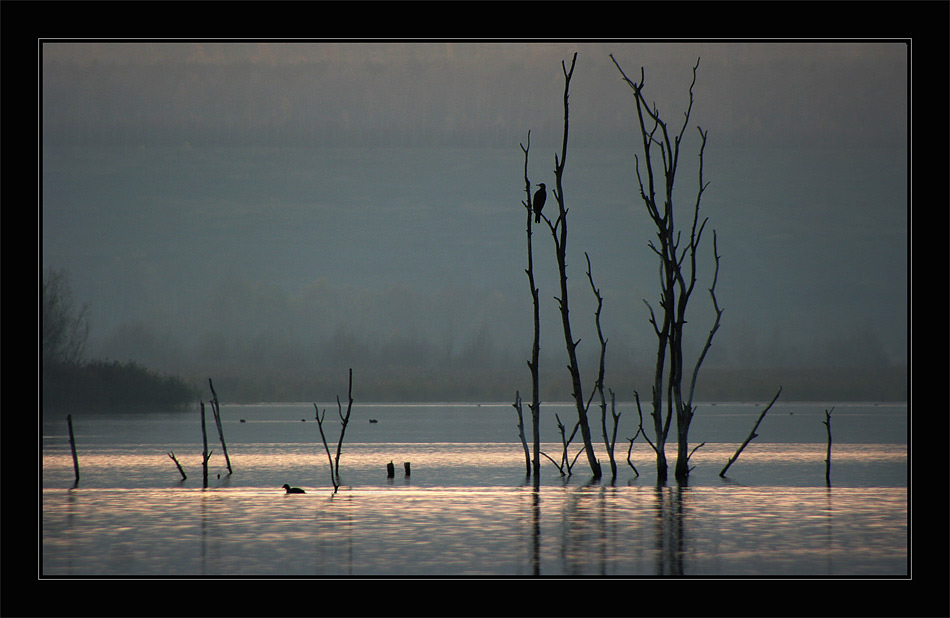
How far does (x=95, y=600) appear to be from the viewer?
7.62 metres

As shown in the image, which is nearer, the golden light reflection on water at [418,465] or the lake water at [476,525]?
the lake water at [476,525]

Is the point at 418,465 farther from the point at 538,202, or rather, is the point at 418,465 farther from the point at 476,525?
the point at 476,525

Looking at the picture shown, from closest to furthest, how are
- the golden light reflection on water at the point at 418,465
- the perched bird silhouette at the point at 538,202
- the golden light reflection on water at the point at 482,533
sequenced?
the golden light reflection on water at the point at 482,533 < the perched bird silhouette at the point at 538,202 < the golden light reflection on water at the point at 418,465

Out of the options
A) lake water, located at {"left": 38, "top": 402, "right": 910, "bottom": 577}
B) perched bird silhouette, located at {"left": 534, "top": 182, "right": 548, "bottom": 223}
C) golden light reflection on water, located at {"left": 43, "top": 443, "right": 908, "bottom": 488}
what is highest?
perched bird silhouette, located at {"left": 534, "top": 182, "right": 548, "bottom": 223}

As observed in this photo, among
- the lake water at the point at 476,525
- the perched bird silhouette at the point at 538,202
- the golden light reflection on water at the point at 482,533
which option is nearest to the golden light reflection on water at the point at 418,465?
the lake water at the point at 476,525

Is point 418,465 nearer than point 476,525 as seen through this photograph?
No

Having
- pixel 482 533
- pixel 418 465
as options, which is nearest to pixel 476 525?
pixel 482 533

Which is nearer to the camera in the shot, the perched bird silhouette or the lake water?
the lake water

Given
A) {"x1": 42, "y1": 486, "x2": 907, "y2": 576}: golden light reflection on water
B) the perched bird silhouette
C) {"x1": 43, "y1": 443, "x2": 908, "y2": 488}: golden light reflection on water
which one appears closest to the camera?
{"x1": 42, "y1": 486, "x2": 907, "y2": 576}: golden light reflection on water

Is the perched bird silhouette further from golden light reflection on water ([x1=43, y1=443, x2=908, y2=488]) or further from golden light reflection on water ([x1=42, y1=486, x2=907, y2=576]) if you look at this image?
golden light reflection on water ([x1=43, y1=443, x2=908, y2=488])

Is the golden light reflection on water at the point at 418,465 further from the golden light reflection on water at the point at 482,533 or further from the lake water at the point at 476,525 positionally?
the golden light reflection on water at the point at 482,533

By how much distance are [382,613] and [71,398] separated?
111418 millimetres

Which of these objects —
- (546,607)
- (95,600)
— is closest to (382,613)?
(546,607)

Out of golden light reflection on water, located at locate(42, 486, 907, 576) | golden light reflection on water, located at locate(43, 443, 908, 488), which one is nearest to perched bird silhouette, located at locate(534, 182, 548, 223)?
golden light reflection on water, located at locate(42, 486, 907, 576)
